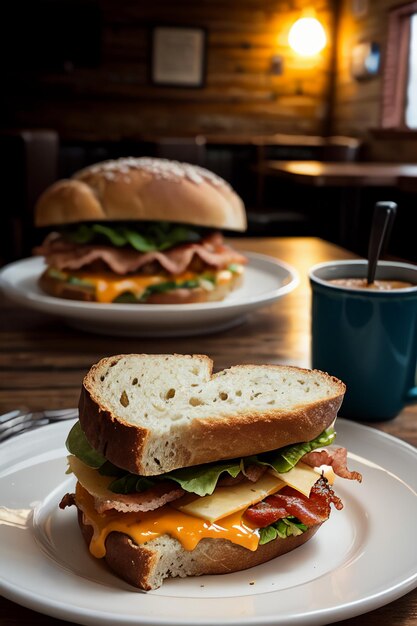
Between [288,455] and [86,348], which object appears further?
[86,348]

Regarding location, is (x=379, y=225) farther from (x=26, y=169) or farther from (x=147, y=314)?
(x=26, y=169)

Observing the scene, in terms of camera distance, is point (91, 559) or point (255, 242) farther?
point (255, 242)

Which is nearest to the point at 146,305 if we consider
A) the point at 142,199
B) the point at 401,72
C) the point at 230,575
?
the point at 142,199

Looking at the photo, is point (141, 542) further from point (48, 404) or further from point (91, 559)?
point (48, 404)

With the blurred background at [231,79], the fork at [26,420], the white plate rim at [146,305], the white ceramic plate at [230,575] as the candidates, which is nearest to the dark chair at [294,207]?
the blurred background at [231,79]

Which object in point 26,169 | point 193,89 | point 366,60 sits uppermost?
point 366,60

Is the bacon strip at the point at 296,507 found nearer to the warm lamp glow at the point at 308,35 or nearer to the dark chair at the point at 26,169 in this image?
the dark chair at the point at 26,169

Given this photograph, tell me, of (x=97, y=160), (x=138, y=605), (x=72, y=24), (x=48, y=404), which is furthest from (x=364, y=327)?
(x=72, y=24)
